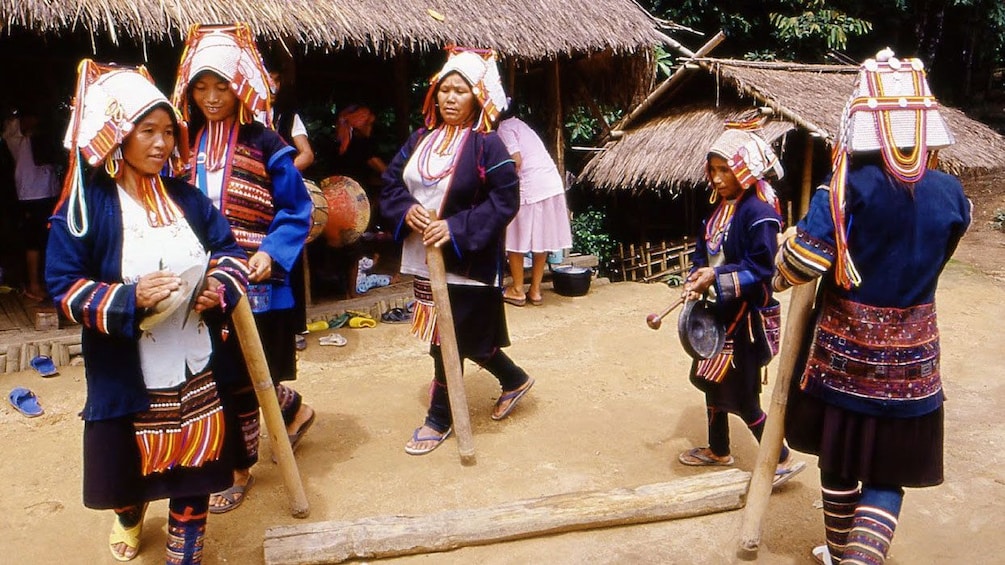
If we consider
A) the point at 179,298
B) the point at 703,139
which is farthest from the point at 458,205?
the point at 703,139

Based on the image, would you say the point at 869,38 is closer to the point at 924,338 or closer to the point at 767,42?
the point at 767,42

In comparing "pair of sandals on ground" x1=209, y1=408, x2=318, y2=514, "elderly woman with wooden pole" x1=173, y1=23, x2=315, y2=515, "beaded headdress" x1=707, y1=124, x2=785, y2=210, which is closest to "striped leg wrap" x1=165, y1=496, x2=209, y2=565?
"elderly woman with wooden pole" x1=173, y1=23, x2=315, y2=515

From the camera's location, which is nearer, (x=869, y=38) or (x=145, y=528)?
(x=145, y=528)

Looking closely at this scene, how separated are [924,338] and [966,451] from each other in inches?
78.4

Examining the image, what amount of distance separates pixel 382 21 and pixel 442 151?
2684 millimetres

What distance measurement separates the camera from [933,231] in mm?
2244

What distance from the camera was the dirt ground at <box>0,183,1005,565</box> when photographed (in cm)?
296

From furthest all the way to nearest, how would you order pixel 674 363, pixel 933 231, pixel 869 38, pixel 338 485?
pixel 869 38 → pixel 674 363 → pixel 338 485 → pixel 933 231

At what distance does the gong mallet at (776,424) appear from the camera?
8.23 feet

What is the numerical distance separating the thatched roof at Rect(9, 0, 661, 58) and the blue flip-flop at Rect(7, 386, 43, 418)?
2094mm

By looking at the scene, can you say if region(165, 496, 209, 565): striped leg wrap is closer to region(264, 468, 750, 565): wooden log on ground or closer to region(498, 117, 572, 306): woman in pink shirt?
region(264, 468, 750, 565): wooden log on ground

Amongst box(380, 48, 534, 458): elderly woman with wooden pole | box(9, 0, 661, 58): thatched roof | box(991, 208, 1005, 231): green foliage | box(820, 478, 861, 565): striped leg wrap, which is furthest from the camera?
box(991, 208, 1005, 231): green foliage

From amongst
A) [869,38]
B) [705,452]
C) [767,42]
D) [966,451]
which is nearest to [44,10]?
[705,452]

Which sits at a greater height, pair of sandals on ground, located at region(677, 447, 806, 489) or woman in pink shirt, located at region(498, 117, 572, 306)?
woman in pink shirt, located at region(498, 117, 572, 306)
